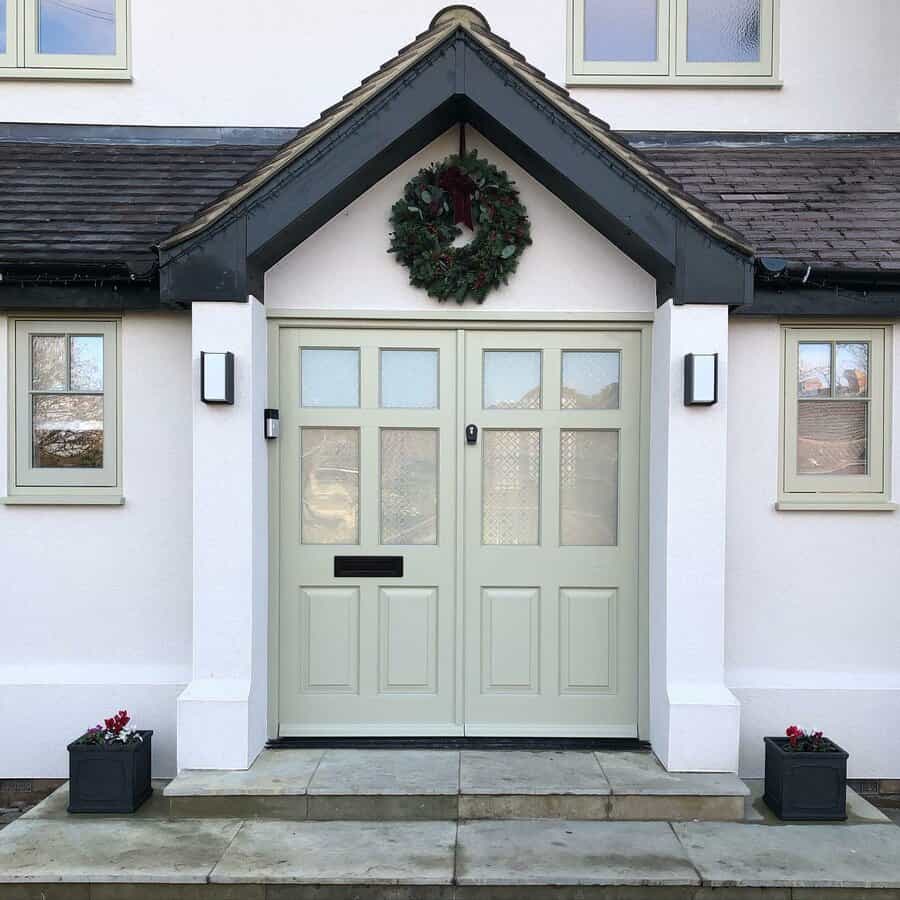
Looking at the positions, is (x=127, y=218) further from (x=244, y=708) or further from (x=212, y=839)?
(x=212, y=839)

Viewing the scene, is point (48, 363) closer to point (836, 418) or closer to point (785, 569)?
point (785, 569)

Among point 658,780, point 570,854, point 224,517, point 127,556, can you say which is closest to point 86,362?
point 127,556

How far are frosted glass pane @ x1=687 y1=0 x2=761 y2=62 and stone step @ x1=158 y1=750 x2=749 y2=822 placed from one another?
5083mm

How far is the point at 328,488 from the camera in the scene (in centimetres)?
575

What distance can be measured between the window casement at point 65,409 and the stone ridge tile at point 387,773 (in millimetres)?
2246

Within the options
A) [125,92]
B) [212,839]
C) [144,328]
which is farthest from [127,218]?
[212,839]

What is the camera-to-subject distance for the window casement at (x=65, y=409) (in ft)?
19.1

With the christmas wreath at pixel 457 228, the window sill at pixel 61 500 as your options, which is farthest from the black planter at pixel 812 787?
the window sill at pixel 61 500

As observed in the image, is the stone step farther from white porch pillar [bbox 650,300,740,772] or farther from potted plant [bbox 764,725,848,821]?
white porch pillar [bbox 650,300,740,772]

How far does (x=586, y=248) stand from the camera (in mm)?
5652

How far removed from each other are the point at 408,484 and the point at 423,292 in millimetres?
1221

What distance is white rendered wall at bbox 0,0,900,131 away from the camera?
661 cm

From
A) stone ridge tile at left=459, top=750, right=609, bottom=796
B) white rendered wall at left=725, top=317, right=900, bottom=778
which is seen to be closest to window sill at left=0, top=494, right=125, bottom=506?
stone ridge tile at left=459, top=750, right=609, bottom=796

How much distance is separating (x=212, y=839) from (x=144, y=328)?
3127 millimetres
